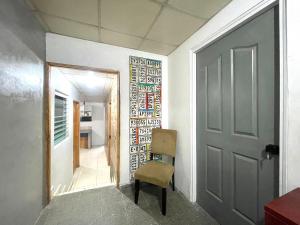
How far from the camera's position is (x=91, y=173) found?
400 cm

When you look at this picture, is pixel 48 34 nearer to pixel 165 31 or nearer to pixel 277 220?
pixel 165 31

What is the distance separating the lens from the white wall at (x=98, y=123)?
7191 millimetres

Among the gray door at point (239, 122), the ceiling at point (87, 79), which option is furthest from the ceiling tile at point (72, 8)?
the gray door at point (239, 122)

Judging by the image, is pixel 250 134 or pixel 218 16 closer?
pixel 250 134

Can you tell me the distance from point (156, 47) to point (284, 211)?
7.12 ft

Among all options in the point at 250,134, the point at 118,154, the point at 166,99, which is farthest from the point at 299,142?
the point at 118,154

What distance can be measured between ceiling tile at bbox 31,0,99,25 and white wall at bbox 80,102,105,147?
621 cm

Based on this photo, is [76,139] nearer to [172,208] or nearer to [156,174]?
[156,174]

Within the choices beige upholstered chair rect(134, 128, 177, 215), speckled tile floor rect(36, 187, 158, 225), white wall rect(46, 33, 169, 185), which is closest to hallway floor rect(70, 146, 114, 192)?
speckled tile floor rect(36, 187, 158, 225)

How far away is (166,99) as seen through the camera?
2.43 meters

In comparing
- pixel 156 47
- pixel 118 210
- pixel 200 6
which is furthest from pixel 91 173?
pixel 200 6

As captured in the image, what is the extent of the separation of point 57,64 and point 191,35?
1.80 m

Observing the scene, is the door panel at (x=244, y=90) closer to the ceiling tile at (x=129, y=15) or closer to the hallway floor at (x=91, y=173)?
the ceiling tile at (x=129, y=15)

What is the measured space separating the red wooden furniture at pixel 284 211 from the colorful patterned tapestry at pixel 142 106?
5.78ft
